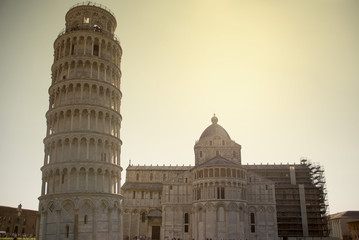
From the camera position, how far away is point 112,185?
39.2 meters

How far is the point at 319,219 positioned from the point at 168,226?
31.7 meters

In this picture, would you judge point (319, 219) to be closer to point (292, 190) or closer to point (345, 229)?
point (292, 190)

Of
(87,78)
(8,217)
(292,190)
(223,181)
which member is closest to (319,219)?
(292,190)

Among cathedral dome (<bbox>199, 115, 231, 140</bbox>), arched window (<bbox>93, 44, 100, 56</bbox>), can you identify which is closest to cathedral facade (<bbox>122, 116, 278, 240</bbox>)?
cathedral dome (<bbox>199, 115, 231, 140</bbox>)

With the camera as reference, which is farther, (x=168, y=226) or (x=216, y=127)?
(x=216, y=127)

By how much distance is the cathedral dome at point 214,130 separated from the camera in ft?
214

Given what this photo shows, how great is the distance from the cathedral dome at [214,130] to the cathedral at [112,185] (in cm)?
22

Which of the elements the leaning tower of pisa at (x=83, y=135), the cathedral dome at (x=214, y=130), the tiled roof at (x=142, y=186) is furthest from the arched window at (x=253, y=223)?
the leaning tower of pisa at (x=83, y=135)

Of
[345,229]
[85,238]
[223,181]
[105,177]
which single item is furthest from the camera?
[345,229]

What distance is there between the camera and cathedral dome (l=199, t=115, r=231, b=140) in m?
65.3

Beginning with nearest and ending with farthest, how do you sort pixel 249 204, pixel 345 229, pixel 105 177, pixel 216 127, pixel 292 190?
pixel 105 177, pixel 249 204, pixel 216 127, pixel 292 190, pixel 345 229

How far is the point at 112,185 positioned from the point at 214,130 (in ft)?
101

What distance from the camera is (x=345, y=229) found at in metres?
81.1

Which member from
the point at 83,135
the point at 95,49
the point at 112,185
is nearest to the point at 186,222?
the point at 112,185
